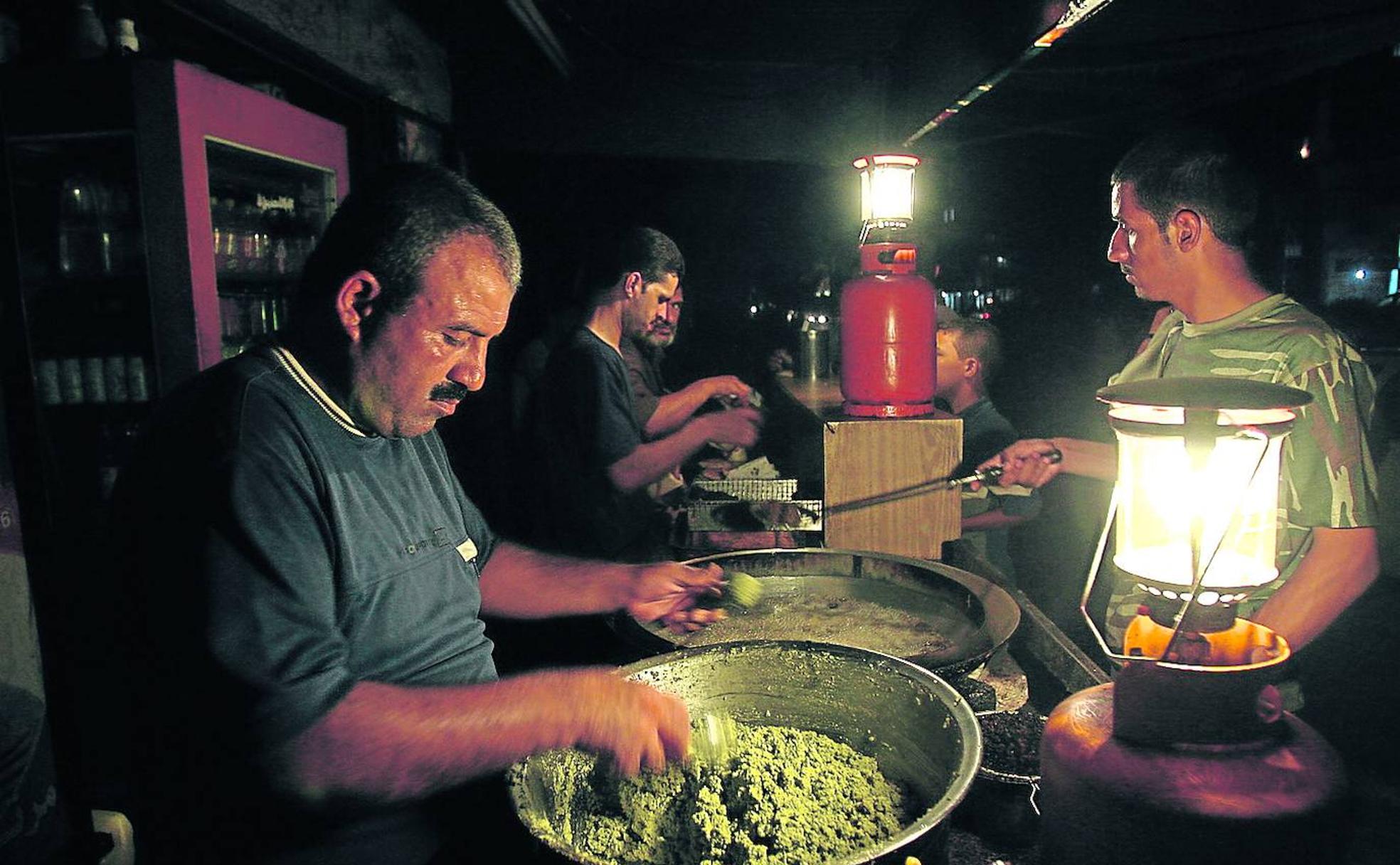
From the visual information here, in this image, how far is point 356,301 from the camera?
148cm

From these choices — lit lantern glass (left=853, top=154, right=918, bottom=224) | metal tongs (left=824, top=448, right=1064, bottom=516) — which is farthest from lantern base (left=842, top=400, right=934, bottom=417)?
lit lantern glass (left=853, top=154, right=918, bottom=224)

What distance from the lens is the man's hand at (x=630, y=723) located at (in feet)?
3.99

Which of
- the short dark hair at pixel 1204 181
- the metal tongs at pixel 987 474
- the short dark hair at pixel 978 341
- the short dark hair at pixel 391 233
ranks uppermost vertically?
Result: the short dark hair at pixel 1204 181

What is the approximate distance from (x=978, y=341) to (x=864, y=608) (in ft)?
7.83

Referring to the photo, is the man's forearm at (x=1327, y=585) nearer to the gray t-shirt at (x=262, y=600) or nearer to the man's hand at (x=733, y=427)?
the gray t-shirt at (x=262, y=600)

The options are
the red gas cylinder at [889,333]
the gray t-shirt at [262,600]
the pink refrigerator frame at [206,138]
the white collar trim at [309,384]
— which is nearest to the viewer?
the gray t-shirt at [262,600]

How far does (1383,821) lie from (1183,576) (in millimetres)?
3905

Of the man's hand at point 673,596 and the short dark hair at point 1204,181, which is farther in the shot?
the short dark hair at point 1204,181

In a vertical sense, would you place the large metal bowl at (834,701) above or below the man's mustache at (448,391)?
below

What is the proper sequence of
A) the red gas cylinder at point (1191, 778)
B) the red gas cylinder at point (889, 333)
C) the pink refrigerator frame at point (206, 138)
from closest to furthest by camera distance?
the red gas cylinder at point (1191, 778) < the red gas cylinder at point (889, 333) < the pink refrigerator frame at point (206, 138)

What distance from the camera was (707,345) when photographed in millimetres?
8172

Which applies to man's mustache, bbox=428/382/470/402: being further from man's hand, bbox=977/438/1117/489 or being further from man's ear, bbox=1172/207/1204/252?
man's ear, bbox=1172/207/1204/252

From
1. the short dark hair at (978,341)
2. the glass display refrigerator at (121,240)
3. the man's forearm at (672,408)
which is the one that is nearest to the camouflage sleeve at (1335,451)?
the short dark hair at (978,341)

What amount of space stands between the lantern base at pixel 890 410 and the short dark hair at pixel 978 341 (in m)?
1.81
